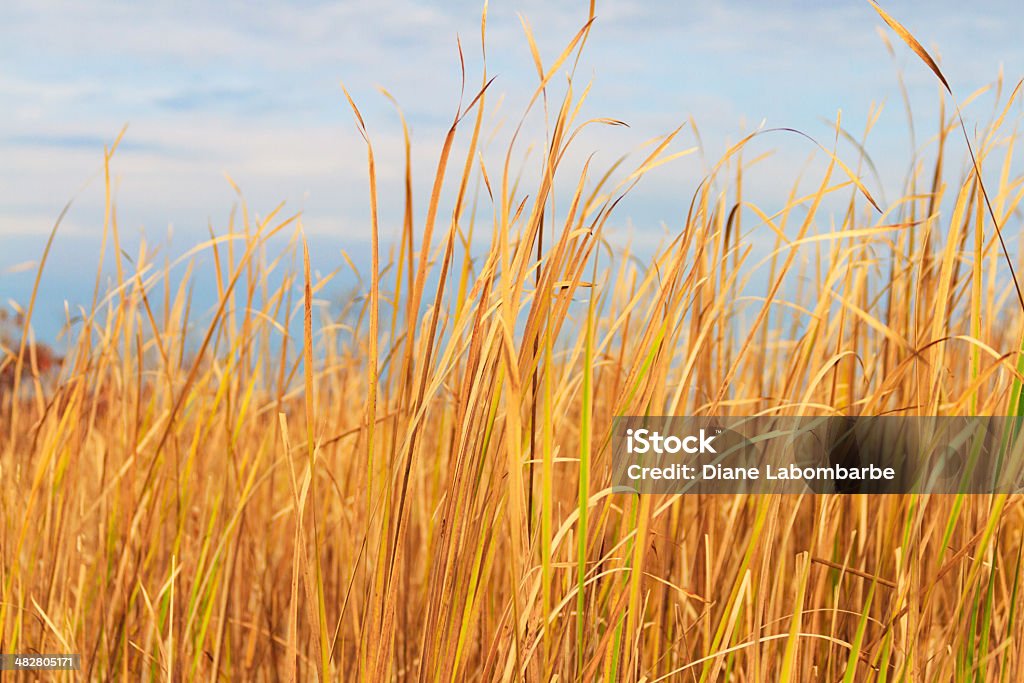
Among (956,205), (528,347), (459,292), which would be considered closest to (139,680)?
(459,292)

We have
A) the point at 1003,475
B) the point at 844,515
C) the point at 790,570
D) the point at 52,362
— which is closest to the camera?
the point at 1003,475

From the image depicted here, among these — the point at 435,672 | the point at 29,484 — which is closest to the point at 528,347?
the point at 435,672

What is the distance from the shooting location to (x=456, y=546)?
3.33 feet

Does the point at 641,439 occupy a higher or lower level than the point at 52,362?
higher

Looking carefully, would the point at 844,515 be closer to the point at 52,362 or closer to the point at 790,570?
the point at 790,570

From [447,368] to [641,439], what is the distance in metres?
0.32

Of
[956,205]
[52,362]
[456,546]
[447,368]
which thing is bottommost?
[52,362]

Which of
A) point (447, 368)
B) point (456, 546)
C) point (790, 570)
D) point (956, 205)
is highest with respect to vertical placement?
point (956, 205)

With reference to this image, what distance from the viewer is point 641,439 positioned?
114 centimetres

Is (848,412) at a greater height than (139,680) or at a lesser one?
greater

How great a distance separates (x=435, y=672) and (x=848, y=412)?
89 cm

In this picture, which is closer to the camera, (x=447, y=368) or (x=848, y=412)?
(x=447, y=368)

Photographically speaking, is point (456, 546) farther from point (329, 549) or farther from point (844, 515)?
point (329, 549)

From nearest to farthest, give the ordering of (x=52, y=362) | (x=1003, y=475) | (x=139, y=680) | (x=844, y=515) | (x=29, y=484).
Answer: (x=1003, y=475), (x=844, y=515), (x=139, y=680), (x=29, y=484), (x=52, y=362)
